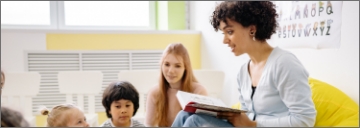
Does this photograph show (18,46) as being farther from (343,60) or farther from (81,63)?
(343,60)

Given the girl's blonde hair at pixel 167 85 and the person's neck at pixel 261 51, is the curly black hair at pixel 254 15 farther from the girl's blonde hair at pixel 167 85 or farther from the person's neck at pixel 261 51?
the girl's blonde hair at pixel 167 85

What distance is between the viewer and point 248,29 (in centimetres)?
83

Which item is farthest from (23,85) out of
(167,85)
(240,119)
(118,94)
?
(240,119)

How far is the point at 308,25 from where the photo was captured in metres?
0.92

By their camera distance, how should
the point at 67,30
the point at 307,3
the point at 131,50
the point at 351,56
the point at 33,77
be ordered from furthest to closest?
the point at 131,50, the point at 67,30, the point at 33,77, the point at 307,3, the point at 351,56

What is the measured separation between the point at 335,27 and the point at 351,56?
0.08 meters

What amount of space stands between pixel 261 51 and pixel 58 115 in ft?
1.84

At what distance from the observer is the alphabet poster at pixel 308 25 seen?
2.65 ft

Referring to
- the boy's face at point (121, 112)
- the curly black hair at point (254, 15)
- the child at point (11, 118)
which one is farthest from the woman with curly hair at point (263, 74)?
the child at point (11, 118)

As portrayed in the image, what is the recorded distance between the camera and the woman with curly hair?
2.67ft

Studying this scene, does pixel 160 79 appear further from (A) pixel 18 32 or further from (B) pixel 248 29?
(A) pixel 18 32

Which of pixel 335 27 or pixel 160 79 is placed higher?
pixel 335 27

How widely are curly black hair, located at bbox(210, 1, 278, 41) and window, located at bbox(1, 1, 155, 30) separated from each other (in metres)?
0.67

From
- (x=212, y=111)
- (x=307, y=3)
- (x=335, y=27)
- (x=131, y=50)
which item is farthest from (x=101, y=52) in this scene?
(x=335, y=27)
